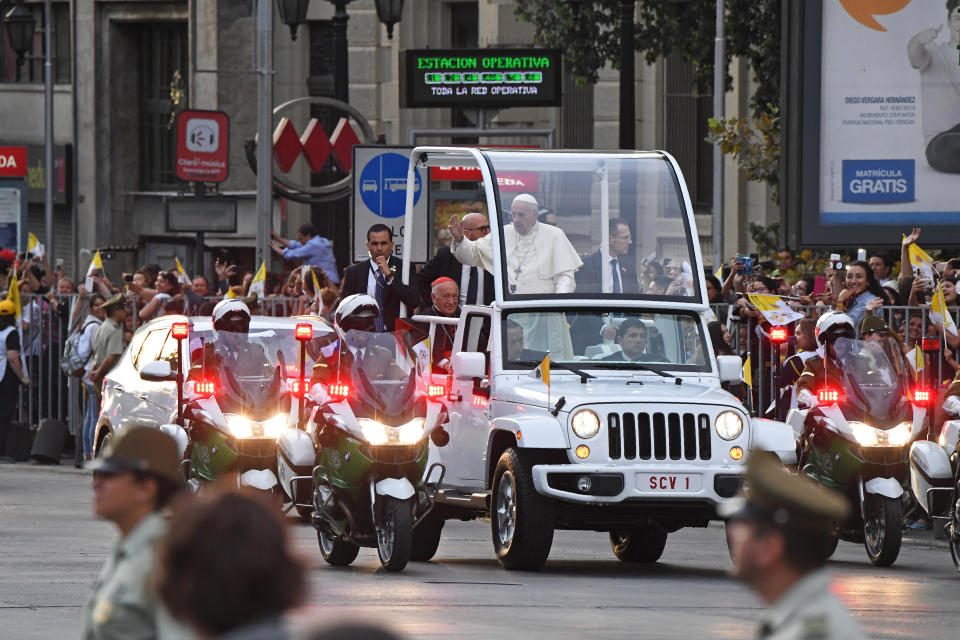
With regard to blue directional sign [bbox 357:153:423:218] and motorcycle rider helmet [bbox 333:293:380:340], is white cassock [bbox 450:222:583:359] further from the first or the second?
blue directional sign [bbox 357:153:423:218]

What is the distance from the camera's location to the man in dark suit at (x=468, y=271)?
15469mm

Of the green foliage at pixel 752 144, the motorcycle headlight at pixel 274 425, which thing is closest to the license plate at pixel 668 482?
the motorcycle headlight at pixel 274 425

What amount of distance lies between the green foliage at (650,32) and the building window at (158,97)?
44.7ft

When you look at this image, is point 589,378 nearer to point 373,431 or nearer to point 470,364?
point 470,364

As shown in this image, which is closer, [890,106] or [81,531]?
[81,531]

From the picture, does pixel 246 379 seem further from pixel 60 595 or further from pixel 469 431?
pixel 60 595

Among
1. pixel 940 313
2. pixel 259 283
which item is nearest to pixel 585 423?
pixel 940 313

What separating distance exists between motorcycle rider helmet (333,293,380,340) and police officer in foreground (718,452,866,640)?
960cm

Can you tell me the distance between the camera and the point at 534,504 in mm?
13375

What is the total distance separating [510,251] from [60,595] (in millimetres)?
4563

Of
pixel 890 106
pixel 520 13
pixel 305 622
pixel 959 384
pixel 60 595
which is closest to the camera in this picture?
pixel 305 622

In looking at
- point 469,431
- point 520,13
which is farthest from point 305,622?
point 520,13

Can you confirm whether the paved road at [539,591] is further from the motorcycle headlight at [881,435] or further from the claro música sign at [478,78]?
the claro música sign at [478,78]

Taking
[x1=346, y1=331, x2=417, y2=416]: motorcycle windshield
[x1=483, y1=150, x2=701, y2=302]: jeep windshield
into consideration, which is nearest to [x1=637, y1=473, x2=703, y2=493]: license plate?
[x1=346, y1=331, x2=417, y2=416]: motorcycle windshield
